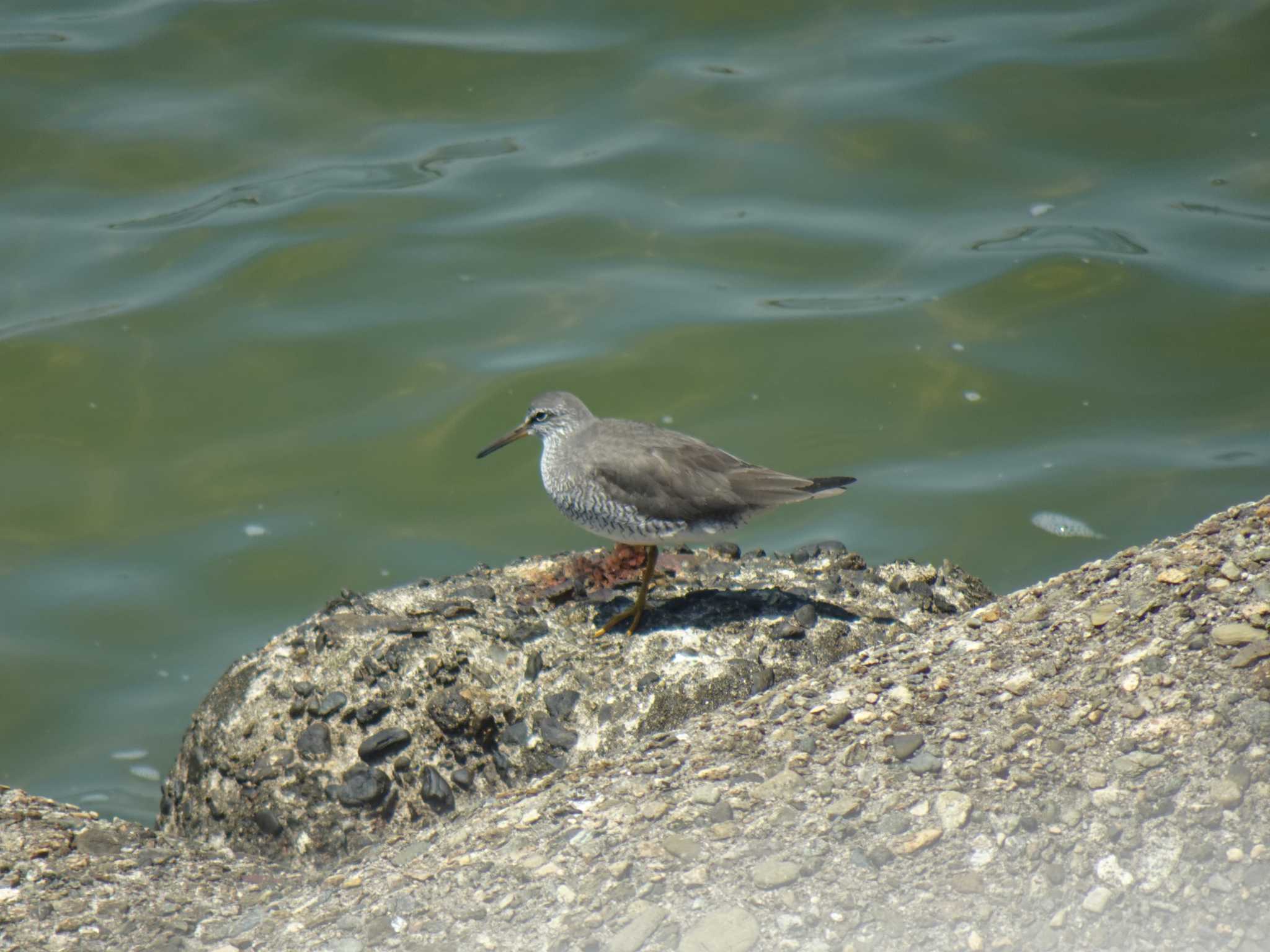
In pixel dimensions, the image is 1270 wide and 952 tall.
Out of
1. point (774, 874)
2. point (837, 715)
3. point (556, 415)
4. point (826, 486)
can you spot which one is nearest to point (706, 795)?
point (774, 874)

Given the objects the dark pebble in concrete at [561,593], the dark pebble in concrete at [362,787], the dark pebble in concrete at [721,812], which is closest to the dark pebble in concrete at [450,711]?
the dark pebble in concrete at [362,787]

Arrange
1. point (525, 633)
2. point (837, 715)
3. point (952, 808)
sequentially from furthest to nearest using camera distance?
1. point (525, 633)
2. point (837, 715)
3. point (952, 808)

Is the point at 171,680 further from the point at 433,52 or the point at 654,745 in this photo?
the point at 433,52

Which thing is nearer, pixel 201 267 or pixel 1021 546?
pixel 1021 546

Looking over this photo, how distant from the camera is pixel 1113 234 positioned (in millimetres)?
9227

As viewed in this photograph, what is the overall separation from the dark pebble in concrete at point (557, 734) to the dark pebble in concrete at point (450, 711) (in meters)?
0.25

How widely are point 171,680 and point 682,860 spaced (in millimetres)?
4222

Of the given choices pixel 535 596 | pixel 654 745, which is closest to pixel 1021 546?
pixel 535 596

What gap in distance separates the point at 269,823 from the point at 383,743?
446mm

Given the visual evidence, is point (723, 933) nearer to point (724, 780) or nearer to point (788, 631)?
point (724, 780)

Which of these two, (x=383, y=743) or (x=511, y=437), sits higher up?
(x=511, y=437)

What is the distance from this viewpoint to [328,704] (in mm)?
4238

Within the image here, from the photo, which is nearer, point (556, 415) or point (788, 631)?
point (788, 631)

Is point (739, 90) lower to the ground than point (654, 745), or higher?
higher
